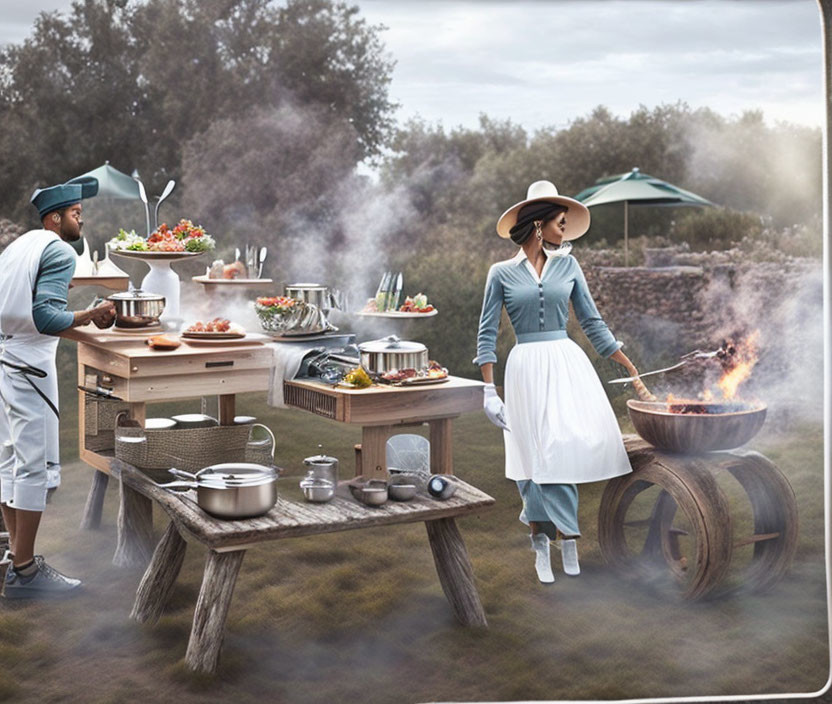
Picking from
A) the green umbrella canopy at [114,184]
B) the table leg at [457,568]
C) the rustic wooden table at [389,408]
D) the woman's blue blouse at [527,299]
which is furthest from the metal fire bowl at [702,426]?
the green umbrella canopy at [114,184]

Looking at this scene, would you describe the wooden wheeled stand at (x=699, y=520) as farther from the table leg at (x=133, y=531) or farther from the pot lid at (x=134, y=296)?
the pot lid at (x=134, y=296)

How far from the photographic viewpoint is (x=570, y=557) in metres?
5.58

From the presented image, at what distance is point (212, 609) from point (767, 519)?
9.27ft

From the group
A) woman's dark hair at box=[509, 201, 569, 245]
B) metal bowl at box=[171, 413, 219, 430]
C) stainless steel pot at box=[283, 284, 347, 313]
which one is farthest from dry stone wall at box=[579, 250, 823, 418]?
metal bowl at box=[171, 413, 219, 430]

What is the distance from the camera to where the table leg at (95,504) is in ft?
20.2

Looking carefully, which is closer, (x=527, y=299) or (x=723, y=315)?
(x=527, y=299)

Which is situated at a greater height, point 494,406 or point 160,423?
point 494,406

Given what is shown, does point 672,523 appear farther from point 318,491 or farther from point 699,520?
point 318,491

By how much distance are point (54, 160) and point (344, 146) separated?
63.0 inches

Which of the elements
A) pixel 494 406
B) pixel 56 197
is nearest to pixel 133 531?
pixel 56 197

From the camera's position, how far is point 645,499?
19.9 ft

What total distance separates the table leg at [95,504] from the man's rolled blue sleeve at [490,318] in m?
2.37

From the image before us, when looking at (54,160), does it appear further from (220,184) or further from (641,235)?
(641,235)

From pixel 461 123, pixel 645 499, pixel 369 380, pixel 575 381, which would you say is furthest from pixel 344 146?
pixel 645 499
